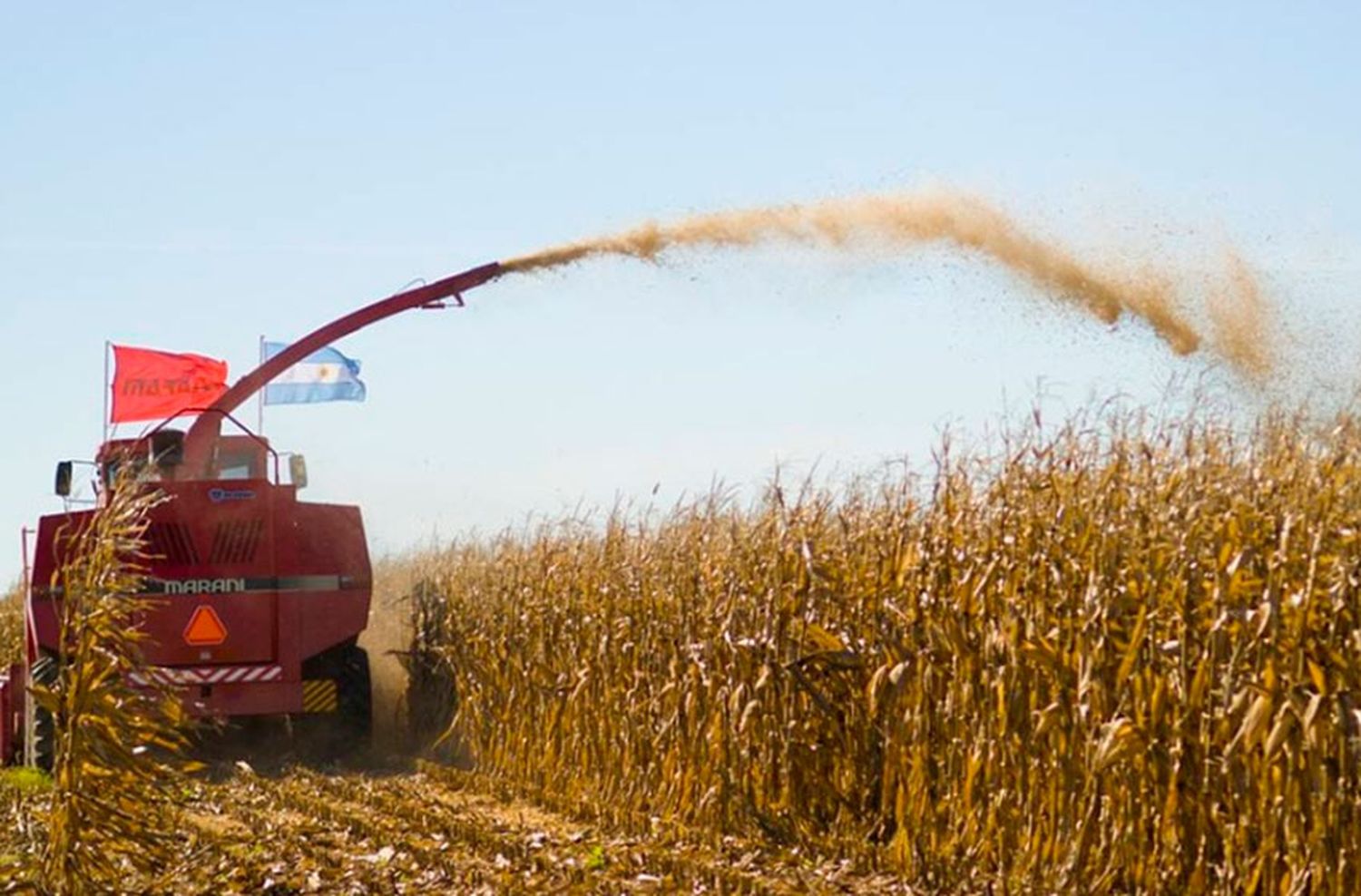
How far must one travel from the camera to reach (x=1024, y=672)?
28.7ft

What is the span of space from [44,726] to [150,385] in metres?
6.34

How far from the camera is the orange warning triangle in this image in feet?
52.2

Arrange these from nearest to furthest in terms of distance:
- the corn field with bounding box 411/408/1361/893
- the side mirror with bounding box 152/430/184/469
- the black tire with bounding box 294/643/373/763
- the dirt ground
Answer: the corn field with bounding box 411/408/1361/893, the dirt ground, the black tire with bounding box 294/643/373/763, the side mirror with bounding box 152/430/184/469

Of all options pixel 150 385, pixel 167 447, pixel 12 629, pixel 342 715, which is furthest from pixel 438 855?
pixel 12 629

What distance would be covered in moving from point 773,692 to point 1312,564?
413cm

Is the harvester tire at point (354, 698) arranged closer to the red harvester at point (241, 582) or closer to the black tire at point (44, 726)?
the red harvester at point (241, 582)

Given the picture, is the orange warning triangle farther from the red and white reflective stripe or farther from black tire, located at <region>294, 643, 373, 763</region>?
black tire, located at <region>294, 643, 373, 763</region>

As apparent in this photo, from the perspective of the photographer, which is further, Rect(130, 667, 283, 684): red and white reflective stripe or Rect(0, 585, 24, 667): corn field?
Rect(0, 585, 24, 667): corn field

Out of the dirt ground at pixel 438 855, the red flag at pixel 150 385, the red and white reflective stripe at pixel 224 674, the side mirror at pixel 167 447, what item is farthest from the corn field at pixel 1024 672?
the red flag at pixel 150 385

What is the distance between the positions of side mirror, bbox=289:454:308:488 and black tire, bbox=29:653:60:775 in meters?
2.49

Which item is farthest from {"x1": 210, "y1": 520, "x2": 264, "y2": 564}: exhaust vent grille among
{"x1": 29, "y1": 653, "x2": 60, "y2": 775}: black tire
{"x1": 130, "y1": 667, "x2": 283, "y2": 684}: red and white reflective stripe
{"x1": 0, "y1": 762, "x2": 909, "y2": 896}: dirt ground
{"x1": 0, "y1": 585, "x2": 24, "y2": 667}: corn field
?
{"x1": 0, "y1": 585, "x2": 24, "y2": 667}: corn field

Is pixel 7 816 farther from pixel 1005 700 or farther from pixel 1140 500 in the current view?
pixel 1140 500

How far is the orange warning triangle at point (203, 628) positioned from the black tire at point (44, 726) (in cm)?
104

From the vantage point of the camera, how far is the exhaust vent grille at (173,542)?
52.4 ft
